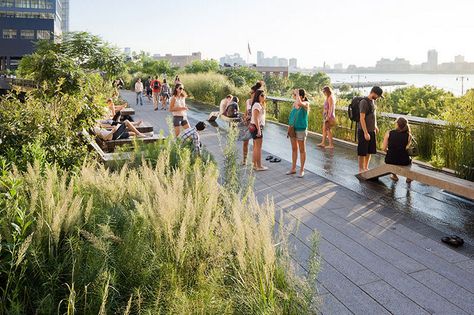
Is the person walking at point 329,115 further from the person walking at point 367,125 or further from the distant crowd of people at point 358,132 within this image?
the person walking at point 367,125

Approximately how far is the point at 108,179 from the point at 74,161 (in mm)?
1552

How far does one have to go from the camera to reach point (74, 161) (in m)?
5.89

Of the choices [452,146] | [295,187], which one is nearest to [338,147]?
[452,146]

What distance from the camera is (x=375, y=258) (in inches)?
185

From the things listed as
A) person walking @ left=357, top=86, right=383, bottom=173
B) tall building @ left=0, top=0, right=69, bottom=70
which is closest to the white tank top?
A: person walking @ left=357, top=86, right=383, bottom=173

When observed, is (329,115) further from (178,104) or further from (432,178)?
(432,178)

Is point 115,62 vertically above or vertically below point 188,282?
above

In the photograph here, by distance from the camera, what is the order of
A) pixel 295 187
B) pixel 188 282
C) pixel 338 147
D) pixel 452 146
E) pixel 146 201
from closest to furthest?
pixel 188 282
pixel 146 201
pixel 295 187
pixel 452 146
pixel 338 147

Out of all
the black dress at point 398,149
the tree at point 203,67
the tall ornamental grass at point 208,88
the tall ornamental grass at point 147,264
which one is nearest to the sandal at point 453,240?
the black dress at point 398,149

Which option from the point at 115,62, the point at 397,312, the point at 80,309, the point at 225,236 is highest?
the point at 115,62

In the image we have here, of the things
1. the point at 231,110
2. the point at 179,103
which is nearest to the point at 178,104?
the point at 179,103

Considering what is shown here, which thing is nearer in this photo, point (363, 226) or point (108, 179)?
point (108, 179)

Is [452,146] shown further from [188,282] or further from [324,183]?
[188,282]

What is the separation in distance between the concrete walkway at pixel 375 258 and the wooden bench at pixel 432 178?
0.80m
